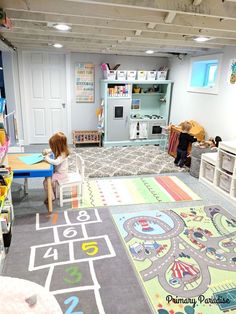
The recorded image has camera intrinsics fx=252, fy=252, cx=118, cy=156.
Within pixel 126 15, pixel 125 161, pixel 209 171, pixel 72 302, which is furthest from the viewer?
pixel 125 161

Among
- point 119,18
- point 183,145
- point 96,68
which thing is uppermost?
point 119,18

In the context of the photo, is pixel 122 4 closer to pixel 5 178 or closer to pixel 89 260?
Answer: pixel 5 178

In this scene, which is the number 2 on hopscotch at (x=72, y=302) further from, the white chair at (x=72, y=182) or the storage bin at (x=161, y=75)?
the storage bin at (x=161, y=75)

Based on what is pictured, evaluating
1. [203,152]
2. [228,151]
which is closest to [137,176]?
[203,152]

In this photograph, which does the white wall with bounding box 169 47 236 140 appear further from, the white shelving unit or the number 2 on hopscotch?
the number 2 on hopscotch

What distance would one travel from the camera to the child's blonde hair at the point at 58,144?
10.8 ft

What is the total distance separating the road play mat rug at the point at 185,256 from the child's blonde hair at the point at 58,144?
1.12 m

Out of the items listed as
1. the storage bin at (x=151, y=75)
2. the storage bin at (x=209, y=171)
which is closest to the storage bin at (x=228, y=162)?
the storage bin at (x=209, y=171)

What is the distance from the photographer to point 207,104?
5125mm

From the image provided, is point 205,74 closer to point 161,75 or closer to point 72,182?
point 161,75

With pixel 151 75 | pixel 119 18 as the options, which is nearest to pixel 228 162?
pixel 119 18

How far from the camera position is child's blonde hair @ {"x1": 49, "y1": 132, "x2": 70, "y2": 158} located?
10.8ft

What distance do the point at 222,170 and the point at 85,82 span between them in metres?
4.02

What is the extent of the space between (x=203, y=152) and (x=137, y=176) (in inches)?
49.7
